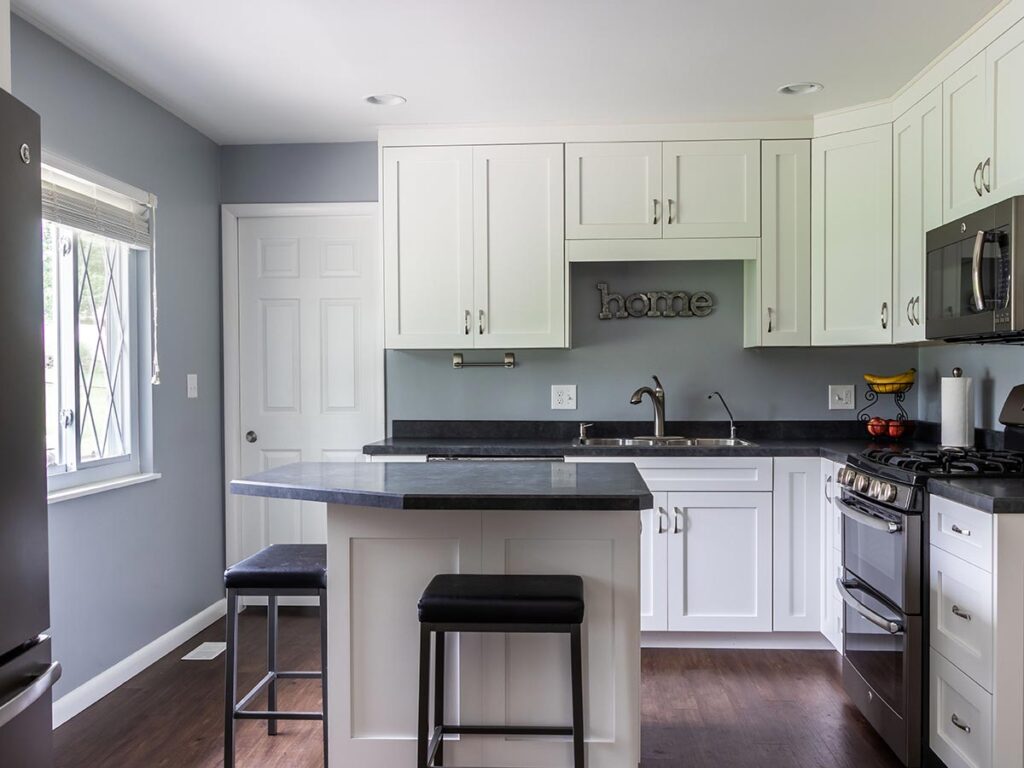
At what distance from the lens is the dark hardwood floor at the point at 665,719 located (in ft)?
8.14

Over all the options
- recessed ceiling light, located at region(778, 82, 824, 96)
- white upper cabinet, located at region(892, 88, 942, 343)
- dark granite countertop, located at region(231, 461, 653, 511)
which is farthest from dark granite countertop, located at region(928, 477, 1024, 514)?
recessed ceiling light, located at region(778, 82, 824, 96)

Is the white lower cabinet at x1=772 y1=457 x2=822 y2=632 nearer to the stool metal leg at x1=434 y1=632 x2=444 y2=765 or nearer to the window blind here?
the stool metal leg at x1=434 y1=632 x2=444 y2=765

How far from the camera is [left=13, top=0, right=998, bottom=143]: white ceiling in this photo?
2.54 m

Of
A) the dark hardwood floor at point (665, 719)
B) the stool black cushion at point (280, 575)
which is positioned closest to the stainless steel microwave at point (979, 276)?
the dark hardwood floor at point (665, 719)

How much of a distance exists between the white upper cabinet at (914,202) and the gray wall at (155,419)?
10.3ft

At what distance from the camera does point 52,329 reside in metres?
2.81

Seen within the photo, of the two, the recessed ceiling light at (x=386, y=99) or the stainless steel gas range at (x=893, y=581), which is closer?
the stainless steel gas range at (x=893, y=581)

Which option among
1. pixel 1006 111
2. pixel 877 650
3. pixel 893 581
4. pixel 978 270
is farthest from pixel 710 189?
pixel 877 650

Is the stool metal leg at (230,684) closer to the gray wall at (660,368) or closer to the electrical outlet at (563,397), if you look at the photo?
the gray wall at (660,368)

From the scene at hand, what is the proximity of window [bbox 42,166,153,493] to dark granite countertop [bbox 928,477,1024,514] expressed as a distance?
276cm

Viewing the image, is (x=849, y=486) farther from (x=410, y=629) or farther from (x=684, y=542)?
(x=410, y=629)

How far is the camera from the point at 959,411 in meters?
3.12

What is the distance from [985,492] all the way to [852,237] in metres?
1.74

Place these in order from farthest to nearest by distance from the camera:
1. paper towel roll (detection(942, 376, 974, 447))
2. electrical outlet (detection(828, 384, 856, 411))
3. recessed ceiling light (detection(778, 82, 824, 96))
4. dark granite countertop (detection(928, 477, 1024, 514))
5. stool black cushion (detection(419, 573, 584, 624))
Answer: electrical outlet (detection(828, 384, 856, 411)) → recessed ceiling light (detection(778, 82, 824, 96)) → paper towel roll (detection(942, 376, 974, 447)) → dark granite countertop (detection(928, 477, 1024, 514)) → stool black cushion (detection(419, 573, 584, 624))
